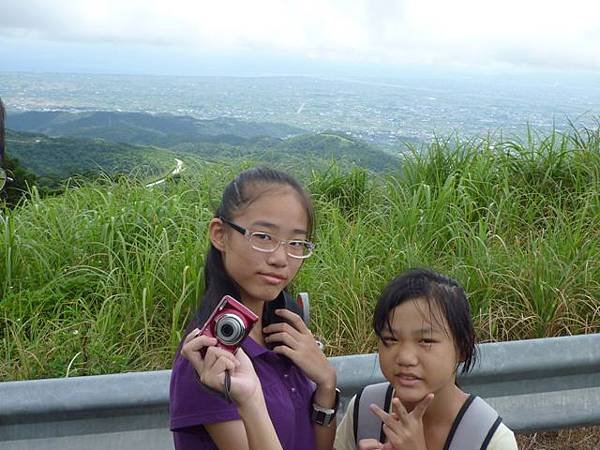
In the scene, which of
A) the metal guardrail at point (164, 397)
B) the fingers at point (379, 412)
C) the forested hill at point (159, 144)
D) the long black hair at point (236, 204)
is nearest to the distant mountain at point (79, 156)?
the forested hill at point (159, 144)

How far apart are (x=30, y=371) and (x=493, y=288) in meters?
2.05

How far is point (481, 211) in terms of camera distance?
4.89 meters

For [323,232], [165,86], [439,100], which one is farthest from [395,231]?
[165,86]

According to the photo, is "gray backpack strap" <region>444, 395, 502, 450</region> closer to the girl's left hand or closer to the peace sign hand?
the peace sign hand

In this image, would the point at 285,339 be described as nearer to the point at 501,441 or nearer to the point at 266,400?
the point at 266,400

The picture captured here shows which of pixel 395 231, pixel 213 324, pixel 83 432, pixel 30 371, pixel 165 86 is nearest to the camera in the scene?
pixel 213 324

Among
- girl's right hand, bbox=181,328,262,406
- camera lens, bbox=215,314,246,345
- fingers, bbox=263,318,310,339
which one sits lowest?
fingers, bbox=263,318,310,339

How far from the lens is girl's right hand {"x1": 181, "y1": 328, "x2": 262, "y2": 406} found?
5.26ft

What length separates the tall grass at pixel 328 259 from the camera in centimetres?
357

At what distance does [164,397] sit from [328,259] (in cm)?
174

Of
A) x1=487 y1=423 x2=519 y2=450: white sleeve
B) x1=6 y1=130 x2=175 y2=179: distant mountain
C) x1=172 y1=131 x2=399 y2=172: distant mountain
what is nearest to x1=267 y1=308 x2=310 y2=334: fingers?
x1=487 y1=423 x2=519 y2=450: white sleeve

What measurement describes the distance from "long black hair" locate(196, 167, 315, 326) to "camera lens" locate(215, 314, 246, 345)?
0.93 feet

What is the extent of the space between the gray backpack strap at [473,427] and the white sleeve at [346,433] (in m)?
0.25

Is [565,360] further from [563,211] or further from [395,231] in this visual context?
[563,211]
